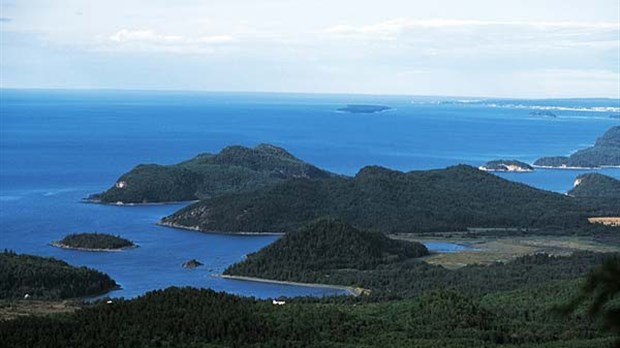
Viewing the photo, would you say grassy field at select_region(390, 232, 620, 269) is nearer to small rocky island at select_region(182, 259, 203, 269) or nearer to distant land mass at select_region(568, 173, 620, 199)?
small rocky island at select_region(182, 259, 203, 269)

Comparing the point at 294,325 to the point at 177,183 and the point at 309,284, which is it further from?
the point at 177,183

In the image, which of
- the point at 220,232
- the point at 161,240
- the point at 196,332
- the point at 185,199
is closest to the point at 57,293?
the point at 196,332

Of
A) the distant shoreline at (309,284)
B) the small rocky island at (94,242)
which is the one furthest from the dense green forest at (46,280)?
the small rocky island at (94,242)

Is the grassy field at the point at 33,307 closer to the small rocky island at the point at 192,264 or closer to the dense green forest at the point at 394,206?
the small rocky island at the point at 192,264

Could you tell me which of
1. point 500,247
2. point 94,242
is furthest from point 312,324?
point 94,242

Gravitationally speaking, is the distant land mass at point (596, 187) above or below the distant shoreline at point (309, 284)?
above

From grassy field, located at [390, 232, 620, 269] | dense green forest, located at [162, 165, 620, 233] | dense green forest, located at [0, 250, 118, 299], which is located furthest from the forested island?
dense green forest, located at [162, 165, 620, 233]

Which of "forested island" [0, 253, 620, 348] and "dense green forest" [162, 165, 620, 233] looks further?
"dense green forest" [162, 165, 620, 233]
